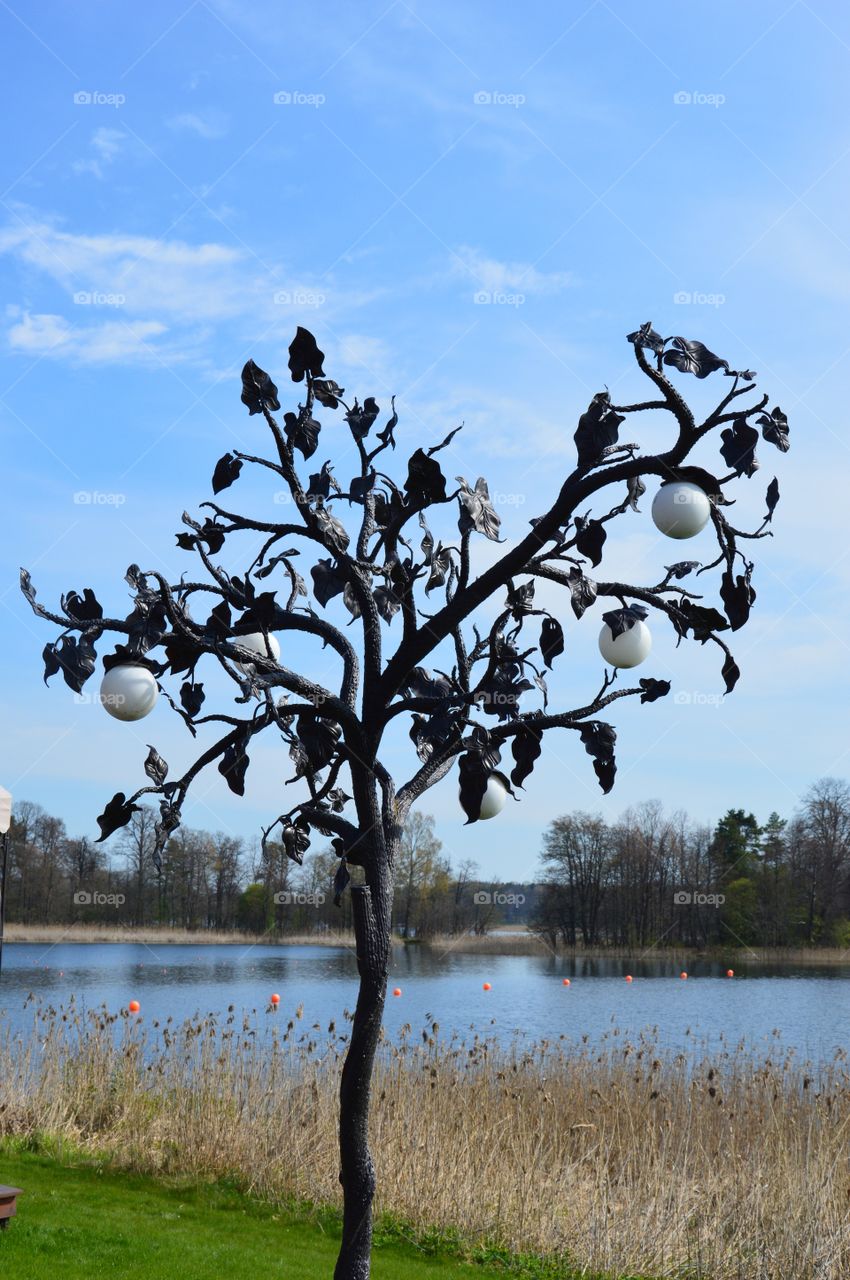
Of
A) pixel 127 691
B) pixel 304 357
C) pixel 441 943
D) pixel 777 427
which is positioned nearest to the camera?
pixel 777 427

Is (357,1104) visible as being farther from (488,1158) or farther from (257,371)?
(488,1158)

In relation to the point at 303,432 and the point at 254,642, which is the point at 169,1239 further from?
the point at 303,432

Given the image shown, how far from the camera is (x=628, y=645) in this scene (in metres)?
3.55

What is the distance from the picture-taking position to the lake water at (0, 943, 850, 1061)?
1366 cm

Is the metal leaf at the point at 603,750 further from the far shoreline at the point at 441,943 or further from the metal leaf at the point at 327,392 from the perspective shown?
the far shoreline at the point at 441,943

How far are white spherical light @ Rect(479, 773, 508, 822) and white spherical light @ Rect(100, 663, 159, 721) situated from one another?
113 centimetres

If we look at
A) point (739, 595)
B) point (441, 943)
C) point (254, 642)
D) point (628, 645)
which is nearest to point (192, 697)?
point (254, 642)

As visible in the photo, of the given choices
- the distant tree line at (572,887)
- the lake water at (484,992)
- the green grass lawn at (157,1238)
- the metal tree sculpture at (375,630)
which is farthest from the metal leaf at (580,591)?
the distant tree line at (572,887)

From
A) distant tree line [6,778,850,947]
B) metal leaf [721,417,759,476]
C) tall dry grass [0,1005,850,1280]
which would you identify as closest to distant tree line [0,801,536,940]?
distant tree line [6,778,850,947]

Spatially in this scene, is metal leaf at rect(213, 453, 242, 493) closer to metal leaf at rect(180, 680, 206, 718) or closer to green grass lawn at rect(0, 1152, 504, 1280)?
metal leaf at rect(180, 680, 206, 718)

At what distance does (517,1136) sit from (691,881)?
3047 cm

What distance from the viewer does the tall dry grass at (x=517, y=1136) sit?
5191mm

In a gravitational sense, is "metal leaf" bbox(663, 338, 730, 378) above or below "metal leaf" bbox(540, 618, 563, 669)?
above

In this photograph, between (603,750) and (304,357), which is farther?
Result: (304,357)
